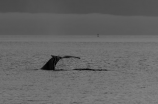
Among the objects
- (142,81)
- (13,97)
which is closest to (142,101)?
(13,97)

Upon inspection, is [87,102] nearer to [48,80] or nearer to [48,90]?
[48,90]

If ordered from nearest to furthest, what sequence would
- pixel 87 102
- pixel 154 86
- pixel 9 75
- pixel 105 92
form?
pixel 87 102, pixel 105 92, pixel 154 86, pixel 9 75

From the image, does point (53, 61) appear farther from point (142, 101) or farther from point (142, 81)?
point (142, 101)

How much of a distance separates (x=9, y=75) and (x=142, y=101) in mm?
13636

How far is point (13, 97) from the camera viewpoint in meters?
23.2

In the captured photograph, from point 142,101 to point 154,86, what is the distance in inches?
225

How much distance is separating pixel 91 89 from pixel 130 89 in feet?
6.90

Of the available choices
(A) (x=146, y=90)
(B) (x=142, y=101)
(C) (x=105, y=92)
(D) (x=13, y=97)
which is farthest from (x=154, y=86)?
(D) (x=13, y=97)

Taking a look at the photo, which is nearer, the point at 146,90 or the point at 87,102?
the point at 87,102

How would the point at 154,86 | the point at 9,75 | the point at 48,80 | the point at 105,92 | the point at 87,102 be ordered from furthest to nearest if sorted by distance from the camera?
the point at 9,75
the point at 48,80
the point at 154,86
the point at 105,92
the point at 87,102

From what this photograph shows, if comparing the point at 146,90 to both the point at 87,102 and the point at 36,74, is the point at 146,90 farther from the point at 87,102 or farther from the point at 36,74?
the point at 36,74

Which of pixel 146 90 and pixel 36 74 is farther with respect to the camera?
pixel 36 74

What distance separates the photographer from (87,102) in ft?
73.0

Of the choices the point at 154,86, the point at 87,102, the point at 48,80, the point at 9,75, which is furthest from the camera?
the point at 9,75
